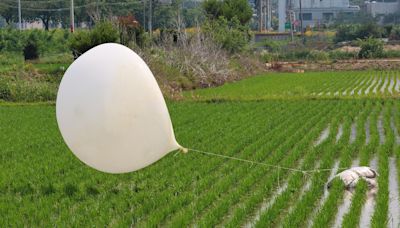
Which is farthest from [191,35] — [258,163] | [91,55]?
[91,55]

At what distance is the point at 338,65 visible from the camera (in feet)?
156

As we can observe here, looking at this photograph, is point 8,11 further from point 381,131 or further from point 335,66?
point 381,131

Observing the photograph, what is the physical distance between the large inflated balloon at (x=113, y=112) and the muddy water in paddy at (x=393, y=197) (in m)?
2.59

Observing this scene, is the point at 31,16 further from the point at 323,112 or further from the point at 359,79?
the point at 323,112

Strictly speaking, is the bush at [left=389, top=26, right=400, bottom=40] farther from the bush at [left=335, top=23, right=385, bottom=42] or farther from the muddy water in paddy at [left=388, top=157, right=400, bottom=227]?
the muddy water in paddy at [left=388, top=157, right=400, bottom=227]

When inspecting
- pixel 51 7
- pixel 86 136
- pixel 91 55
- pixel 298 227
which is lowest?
pixel 298 227

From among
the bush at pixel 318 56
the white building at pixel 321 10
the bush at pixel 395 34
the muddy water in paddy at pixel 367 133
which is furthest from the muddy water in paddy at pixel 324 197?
the white building at pixel 321 10

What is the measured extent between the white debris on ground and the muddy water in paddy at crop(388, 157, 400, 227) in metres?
0.26

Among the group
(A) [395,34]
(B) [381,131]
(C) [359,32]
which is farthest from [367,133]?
(A) [395,34]

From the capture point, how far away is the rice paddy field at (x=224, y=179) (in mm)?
7074

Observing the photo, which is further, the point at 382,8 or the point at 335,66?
the point at 382,8

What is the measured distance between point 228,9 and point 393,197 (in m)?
40.9

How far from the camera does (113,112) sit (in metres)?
6.18

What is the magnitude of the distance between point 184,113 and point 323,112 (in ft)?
12.6
